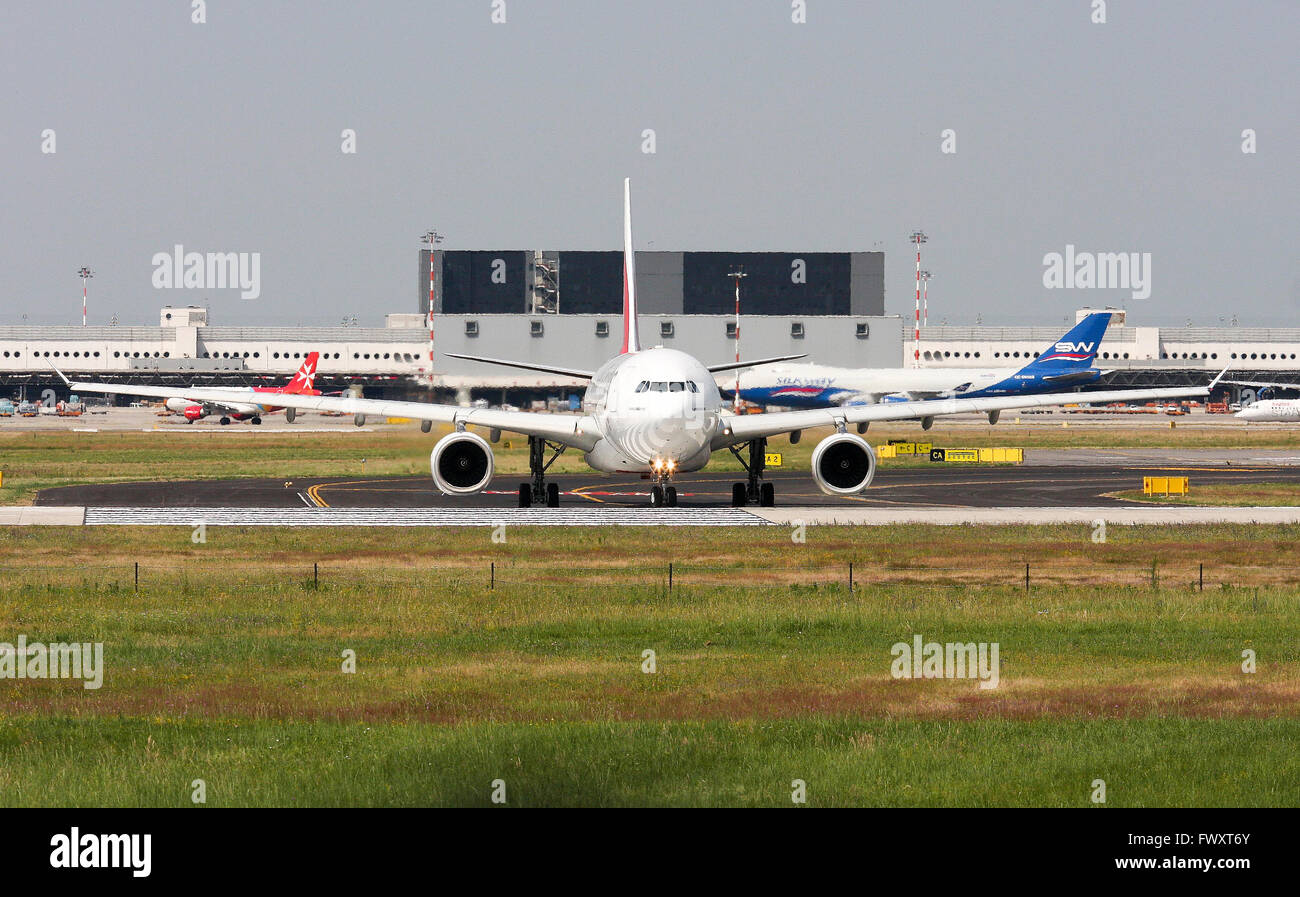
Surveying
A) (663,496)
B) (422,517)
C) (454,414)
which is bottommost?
(422,517)

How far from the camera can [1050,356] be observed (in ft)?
465

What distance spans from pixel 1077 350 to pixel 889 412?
9371cm

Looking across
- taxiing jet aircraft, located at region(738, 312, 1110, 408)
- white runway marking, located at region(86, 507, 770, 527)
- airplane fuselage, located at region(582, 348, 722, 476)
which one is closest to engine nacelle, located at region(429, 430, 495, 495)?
white runway marking, located at region(86, 507, 770, 527)

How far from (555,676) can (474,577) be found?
11.8 m

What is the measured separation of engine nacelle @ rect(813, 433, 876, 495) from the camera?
49.5 metres

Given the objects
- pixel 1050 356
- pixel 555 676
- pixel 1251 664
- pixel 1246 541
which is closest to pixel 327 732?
pixel 555 676

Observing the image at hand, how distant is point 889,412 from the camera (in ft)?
175

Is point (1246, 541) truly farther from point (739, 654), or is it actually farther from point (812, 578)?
point (739, 654)

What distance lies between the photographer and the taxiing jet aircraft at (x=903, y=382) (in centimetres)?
13912

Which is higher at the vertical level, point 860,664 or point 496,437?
point 496,437

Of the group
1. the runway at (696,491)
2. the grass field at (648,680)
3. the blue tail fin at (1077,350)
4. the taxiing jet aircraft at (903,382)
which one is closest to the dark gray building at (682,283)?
the taxiing jet aircraft at (903,382)

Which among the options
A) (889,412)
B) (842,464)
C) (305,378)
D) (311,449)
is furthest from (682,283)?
(842,464)

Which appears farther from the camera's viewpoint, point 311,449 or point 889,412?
point 311,449

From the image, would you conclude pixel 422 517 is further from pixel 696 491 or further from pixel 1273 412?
pixel 1273 412
